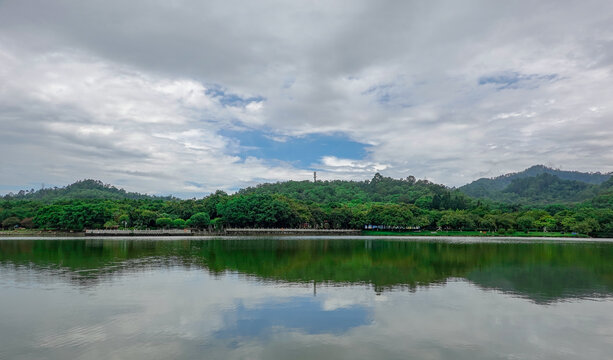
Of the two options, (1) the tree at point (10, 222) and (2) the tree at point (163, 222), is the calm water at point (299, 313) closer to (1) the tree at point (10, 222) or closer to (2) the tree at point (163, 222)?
(2) the tree at point (163, 222)

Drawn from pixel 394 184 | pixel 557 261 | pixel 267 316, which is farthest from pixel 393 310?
pixel 394 184

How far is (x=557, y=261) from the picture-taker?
29812 mm

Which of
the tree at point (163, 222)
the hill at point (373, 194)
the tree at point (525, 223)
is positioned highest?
the hill at point (373, 194)

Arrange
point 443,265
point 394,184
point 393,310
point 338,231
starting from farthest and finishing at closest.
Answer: point 394,184, point 338,231, point 443,265, point 393,310

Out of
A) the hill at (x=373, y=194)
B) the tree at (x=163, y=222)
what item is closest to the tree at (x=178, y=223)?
the tree at (x=163, y=222)

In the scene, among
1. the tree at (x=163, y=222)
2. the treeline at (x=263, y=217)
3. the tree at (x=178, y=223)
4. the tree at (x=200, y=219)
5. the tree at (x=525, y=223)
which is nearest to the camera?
the treeline at (x=263, y=217)

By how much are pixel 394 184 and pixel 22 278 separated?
18304 cm

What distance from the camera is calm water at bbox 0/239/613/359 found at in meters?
10.0

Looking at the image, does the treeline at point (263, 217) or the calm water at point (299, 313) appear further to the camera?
the treeline at point (263, 217)

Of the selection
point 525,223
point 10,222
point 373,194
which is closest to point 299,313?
point 525,223

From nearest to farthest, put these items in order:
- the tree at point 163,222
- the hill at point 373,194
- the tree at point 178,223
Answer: the tree at point 163,222
the tree at point 178,223
the hill at point 373,194

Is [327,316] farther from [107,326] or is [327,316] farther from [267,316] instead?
[107,326]

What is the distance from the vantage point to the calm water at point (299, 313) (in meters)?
10.0

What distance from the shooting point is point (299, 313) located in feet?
43.6
